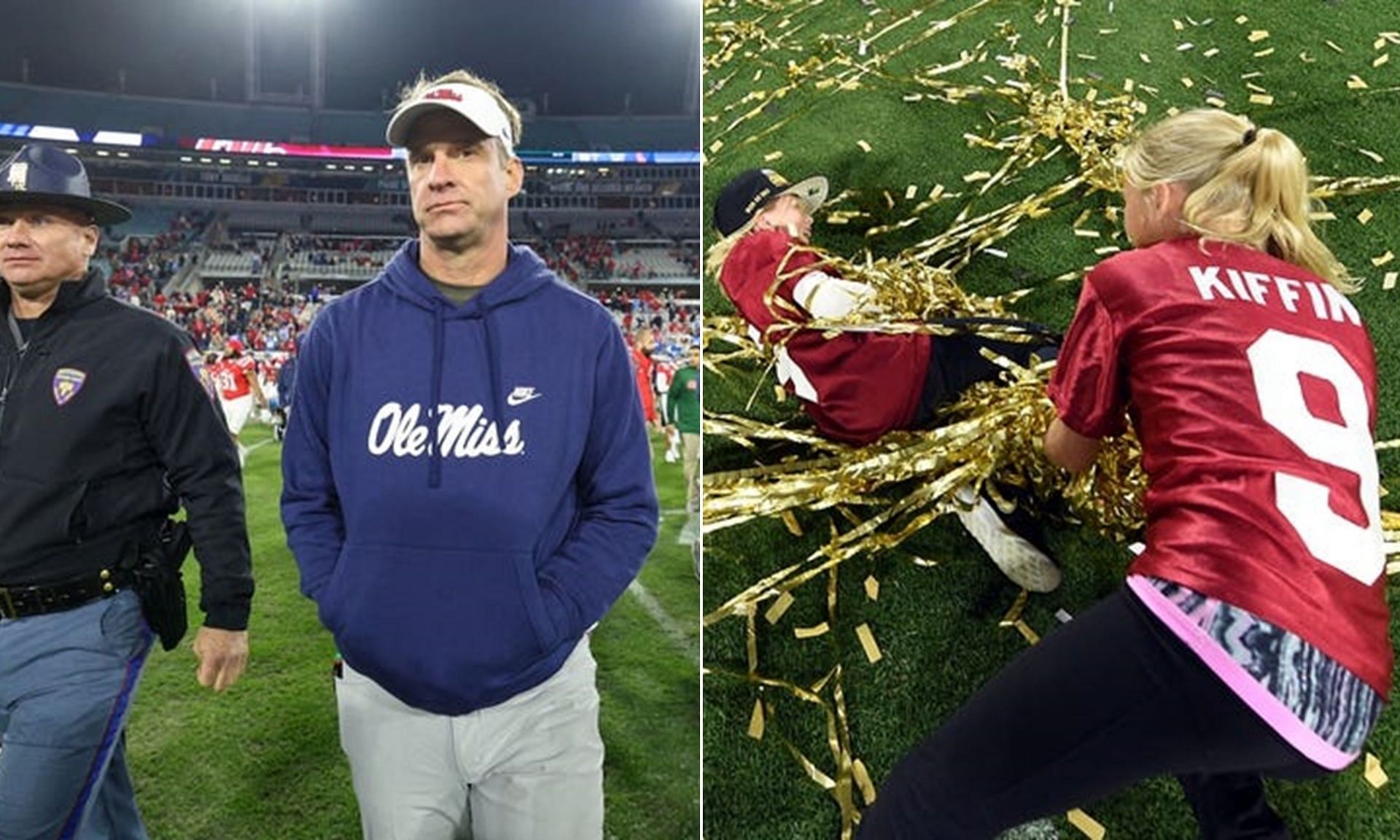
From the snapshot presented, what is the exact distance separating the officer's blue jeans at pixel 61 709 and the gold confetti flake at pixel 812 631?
4.28 ft

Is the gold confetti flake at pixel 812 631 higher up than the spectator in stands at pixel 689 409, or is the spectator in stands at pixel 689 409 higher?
the spectator in stands at pixel 689 409

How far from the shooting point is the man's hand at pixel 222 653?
1562 millimetres

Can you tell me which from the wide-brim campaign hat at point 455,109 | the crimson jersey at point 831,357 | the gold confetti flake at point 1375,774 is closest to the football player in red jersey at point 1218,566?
the gold confetti flake at point 1375,774

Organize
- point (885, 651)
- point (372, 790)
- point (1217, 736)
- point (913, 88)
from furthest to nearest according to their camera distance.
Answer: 1. point (913, 88)
2. point (885, 651)
3. point (372, 790)
4. point (1217, 736)

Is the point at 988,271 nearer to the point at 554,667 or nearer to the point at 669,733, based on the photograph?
the point at 669,733

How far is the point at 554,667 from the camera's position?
1458mm

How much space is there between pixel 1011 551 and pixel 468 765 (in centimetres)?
130

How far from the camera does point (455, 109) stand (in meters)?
1.40

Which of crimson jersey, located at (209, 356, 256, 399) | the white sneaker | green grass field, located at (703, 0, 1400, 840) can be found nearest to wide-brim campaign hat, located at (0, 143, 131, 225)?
crimson jersey, located at (209, 356, 256, 399)

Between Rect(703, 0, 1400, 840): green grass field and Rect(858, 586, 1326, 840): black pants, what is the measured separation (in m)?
0.59

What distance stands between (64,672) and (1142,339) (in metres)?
1.75

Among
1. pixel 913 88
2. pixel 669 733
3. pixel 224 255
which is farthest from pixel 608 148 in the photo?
pixel 913 88

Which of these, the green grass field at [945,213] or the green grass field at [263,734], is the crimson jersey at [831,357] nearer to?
the green grass field at [945,213]

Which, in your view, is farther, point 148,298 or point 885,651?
point 885,651
